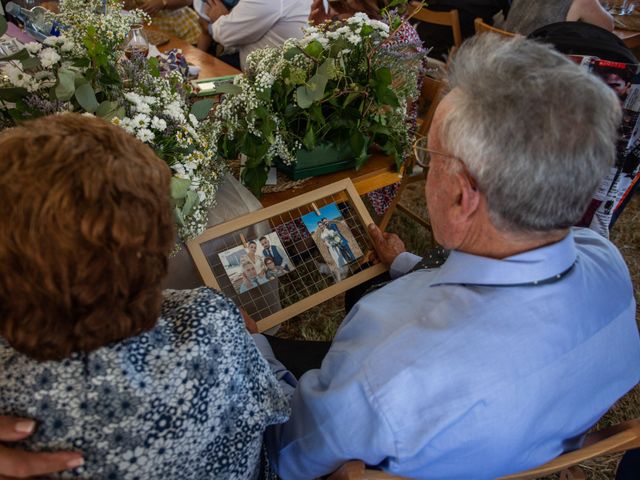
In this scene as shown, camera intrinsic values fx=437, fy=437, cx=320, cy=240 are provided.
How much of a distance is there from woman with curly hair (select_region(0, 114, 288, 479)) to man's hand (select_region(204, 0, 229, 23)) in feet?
8.01

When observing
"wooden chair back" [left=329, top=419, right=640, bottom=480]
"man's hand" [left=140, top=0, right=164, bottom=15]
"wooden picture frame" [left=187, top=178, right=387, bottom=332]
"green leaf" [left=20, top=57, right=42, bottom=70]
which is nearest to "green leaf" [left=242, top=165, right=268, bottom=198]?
"wooden picture frame" [left=187, top=178, right=387, bottom=332]

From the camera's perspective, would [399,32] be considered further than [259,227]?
Yes

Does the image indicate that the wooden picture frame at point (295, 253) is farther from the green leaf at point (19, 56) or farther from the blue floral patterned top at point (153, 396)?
the green leaf at point (19, 56)

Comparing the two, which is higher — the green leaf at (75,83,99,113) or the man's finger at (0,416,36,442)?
the green leaf at (75,83,99,113)

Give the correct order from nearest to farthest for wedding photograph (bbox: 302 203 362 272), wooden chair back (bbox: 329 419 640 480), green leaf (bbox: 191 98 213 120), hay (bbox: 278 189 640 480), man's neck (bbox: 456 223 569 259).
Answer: wooden chair back (bbox: 329 419 640 480) < man's neck (bbox: 456 223 569 259) < green leaf (bbox: 191 98 213 120) < wedding photograph (bbox: 302 203 362 272) < hay (bbox: 278 189 640 480)

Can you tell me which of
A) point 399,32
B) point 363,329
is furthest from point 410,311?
point 399,32

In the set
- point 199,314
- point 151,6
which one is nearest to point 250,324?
point 199,314

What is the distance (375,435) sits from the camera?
0.70 m

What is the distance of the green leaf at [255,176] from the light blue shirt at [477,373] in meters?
0.64

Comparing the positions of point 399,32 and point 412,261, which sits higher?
point 399,32

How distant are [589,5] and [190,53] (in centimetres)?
206

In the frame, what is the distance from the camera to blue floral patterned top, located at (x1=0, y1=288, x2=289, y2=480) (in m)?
0.60

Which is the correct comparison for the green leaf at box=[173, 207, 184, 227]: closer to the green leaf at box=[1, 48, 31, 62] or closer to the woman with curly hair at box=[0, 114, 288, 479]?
the woman with curly hair at box=[0, 114, 288, 479]

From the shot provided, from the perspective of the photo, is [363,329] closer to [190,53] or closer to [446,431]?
[446,431]
